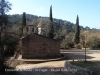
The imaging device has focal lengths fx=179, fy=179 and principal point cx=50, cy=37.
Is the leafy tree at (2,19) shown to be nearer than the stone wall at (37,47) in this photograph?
Yes

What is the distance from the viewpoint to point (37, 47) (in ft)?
94.0

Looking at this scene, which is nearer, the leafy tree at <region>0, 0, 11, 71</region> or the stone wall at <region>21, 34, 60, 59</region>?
the leafy tree at <region>0, 0, 11, 71</region>

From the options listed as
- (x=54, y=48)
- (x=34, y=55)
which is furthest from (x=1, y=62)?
(x=54, y=48)

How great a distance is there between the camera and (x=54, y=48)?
29.5 metres

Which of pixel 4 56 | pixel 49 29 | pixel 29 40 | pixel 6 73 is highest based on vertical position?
pixel 49 29

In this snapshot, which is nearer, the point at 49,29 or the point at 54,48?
the point at 54,48

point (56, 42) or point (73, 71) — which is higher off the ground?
point (56, 42)

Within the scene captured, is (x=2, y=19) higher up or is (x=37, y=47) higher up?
(x=2, y=19)

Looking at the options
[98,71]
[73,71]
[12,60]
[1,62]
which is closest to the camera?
[98,71]

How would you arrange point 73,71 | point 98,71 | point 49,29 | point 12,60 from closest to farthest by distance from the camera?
point 98,71 < point 73,71 < point 12,60 < point 49,29

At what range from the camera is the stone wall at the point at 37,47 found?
28.1m

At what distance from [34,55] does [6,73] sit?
39.2 ft

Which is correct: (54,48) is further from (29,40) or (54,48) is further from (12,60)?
(12,60)

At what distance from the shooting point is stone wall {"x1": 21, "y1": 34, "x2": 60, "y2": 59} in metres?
28.1
